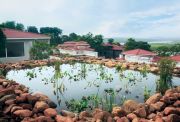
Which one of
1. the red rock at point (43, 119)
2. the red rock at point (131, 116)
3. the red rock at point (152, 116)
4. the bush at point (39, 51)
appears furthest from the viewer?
the bush at point (39, 51)

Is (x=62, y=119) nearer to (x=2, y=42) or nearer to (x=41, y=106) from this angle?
(x=41, y=106)

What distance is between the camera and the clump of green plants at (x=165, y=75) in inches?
401

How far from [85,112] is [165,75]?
4.16m

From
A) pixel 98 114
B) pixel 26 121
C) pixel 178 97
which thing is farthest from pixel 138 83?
pixel 26 121

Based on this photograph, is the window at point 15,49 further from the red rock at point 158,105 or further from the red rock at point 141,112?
the red rock at point 141,112

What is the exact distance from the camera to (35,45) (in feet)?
76.1

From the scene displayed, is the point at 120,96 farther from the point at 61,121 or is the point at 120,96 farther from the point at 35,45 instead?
the point at 35,45

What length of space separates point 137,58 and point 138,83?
8.01 m

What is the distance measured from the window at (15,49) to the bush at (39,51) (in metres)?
3.89

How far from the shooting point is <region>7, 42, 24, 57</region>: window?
27391mm

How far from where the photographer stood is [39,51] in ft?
77.0

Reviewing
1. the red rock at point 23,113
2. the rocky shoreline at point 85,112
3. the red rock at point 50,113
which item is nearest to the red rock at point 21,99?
the rocky shoreline at point 85,112

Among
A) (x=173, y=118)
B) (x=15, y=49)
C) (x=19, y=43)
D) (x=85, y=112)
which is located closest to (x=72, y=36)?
(x=15, y=49)

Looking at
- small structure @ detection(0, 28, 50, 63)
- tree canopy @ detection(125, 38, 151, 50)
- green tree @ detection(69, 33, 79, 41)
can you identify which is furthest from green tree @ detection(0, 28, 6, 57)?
green tree @ detection(69, 33, 79, 41)
